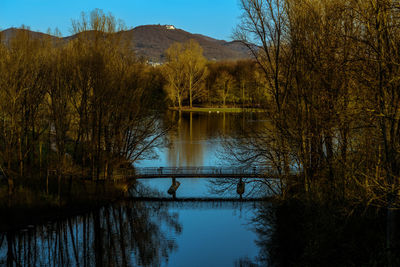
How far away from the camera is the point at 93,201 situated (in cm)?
2531

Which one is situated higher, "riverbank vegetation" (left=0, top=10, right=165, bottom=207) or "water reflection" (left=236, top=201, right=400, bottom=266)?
"riverbank vegetation" (left=0, top=10, right=165, bottom=207)

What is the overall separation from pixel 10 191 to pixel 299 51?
16401mm

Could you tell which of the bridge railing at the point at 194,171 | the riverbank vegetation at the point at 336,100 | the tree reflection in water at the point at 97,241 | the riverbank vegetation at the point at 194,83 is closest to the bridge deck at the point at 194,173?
the bridge railing at the point at 194,171

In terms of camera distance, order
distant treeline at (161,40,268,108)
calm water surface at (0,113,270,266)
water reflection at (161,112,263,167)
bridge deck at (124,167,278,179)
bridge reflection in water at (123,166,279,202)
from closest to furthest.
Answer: calm water surface at (0,113,270,266) < bridge reflection in water at (123,166,279,202) < bridge deck at (124,167,278,179) < water reflection at (161,112,263,167) < distant treeline at (161,40,268,108)

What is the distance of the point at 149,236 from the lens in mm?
21078

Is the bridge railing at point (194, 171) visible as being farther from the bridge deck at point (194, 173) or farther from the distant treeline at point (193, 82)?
the distant treeline at point (193, 82)

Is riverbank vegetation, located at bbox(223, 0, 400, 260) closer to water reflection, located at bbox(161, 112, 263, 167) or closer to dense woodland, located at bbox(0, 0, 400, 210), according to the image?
dense woodland, located at bbox(0, 0, 400, 210)

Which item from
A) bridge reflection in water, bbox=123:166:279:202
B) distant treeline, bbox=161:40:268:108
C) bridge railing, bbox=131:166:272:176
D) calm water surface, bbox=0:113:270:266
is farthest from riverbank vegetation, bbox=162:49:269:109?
calm water surface, bbox=0:113:270:266

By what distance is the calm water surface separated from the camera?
18031mm

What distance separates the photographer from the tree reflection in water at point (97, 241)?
704 inches

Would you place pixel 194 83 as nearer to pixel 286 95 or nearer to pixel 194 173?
pixel 194 173

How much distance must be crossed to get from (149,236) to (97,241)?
8.49 feet

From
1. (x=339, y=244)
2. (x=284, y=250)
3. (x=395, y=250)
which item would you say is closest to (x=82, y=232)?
(x=284, y=250)

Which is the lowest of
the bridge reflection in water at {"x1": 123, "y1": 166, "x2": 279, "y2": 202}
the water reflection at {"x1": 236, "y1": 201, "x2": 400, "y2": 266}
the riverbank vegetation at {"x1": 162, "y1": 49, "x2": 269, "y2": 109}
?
the water reflection at {"x1": 236, "y1": 201, "x2": 400, "y2": 266}
